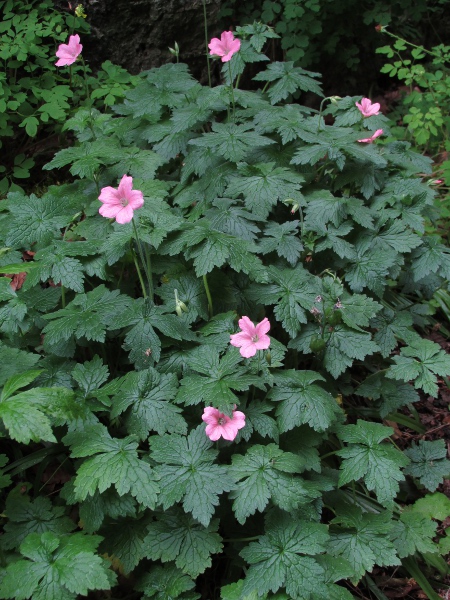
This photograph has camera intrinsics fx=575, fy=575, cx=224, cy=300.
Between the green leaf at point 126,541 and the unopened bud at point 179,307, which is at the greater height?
the unopened bud at point 179,307

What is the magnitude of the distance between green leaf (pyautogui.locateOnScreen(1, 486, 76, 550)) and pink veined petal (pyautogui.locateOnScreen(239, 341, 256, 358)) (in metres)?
0.82

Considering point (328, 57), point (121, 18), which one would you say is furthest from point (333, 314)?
point (328, 57)

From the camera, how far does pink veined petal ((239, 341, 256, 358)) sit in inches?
71.2

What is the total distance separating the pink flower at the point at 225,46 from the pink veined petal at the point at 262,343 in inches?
55.3

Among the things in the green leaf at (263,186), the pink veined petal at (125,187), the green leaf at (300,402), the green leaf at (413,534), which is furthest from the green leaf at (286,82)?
the green leaf at (413,534)

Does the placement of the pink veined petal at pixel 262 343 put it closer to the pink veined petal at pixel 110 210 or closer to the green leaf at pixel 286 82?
the pink veined petal at pixel 110 210

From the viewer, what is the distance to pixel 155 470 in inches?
70.2

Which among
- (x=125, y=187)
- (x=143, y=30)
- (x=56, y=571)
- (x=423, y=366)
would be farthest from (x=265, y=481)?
(x=143, y=30)

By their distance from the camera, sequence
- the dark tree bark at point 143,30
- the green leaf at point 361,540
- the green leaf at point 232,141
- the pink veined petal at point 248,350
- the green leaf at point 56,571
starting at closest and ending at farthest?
the green leaf at point 56,571 < the pink veined petal at point 248,350 < the green leaf at point 361,540 < the green leaf at point 232,141 < the dark tree bark at point 143,30

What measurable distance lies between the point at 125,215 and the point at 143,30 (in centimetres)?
251

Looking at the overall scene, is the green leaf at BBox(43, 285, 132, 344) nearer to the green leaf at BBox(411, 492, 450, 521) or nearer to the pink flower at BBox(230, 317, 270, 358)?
the pink flower at BBox(230, 317, 270, 358)

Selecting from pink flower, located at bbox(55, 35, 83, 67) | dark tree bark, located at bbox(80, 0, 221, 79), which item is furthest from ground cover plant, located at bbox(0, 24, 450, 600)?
dark tree bark, located at bbox(80, 0, 221, 79)

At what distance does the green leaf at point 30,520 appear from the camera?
1.88 m

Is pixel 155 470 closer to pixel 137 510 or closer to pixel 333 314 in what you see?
pixel 137 510
